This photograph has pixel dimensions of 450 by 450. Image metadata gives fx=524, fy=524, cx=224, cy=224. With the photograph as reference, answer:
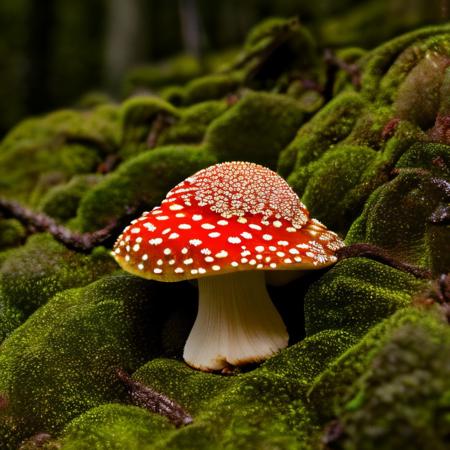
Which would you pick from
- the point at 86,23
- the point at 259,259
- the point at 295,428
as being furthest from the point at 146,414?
the point at 86,23

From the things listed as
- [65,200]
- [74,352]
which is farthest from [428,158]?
[65,200]

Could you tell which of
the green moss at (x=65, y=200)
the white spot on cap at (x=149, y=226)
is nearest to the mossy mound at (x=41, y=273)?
the green moss at (x=65, y=200)

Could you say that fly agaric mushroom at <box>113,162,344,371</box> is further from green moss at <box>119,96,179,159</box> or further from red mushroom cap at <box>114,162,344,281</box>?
green moss at <box>119,96,179,159</box>

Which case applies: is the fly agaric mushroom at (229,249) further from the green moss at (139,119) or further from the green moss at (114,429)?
the green moss at (139,119)

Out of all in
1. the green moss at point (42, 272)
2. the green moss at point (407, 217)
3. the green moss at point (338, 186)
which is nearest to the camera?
the green moss at point (407, 217)


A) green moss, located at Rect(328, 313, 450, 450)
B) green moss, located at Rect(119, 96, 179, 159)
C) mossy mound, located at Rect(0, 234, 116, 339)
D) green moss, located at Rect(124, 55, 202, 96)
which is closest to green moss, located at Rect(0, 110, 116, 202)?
green moss, located at Rect(119, 96, 179, 159)

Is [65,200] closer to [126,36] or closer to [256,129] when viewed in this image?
[256,129]
